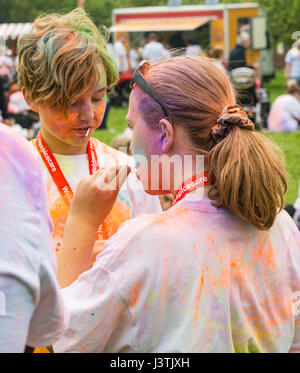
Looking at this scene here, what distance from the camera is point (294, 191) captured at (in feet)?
24.0

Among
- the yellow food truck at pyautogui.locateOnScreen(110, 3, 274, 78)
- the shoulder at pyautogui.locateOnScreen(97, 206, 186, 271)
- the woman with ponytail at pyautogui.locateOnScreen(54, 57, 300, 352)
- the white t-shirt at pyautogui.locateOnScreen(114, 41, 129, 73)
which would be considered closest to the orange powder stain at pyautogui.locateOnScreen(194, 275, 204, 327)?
the woman with ponytail at pyautogui.locateOnScreen(54, 57, 300, 352)

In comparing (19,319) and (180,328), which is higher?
(19,319)

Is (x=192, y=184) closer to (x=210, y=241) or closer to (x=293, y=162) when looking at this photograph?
(x=210, y=241)

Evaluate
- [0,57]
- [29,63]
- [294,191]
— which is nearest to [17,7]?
[0,57]

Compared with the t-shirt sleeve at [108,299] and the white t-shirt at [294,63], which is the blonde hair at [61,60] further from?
the white t-shirt at [294,63]

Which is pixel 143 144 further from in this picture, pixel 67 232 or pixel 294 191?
pixel 294 191

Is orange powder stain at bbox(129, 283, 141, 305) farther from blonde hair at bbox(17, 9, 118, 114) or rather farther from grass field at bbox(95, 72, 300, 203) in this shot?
blonde hair at bbox(17, 9, 118, 114)

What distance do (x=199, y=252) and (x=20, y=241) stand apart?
26.4 inches

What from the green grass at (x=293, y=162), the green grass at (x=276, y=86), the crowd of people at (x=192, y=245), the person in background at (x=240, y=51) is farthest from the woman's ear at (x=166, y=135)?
the green grass at (x=276, y=86)

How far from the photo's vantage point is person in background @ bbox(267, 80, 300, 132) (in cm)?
999

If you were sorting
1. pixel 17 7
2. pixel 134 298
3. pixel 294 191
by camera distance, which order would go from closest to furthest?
1. pixel 134 298
2. pixel 294 191
3. pixel 17 7

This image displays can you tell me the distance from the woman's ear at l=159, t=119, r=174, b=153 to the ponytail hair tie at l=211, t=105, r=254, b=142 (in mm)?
121

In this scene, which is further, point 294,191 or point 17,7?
point 17,7
